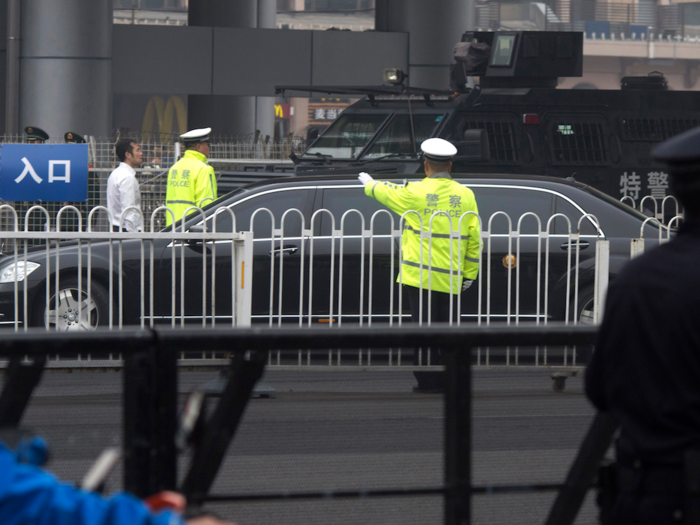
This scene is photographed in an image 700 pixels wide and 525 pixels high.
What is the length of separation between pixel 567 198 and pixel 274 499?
601 centimetres

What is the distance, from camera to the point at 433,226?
24.2ft

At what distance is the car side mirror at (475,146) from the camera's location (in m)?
11.4

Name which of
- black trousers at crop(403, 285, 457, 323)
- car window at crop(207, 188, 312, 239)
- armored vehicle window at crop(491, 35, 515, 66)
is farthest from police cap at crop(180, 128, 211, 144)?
armored vehicle window at crop(491, 35, 515, 66)

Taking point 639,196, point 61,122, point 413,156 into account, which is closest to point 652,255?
point 413,156

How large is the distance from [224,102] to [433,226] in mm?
22649

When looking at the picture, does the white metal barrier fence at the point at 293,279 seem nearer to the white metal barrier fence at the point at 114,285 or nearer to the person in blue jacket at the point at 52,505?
the white metal barrier fence at the point at 114,285

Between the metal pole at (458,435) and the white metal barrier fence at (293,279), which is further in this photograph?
the white metal barrier fence at (293,279)

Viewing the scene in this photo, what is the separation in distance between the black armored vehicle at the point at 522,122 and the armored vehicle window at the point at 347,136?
0.01m

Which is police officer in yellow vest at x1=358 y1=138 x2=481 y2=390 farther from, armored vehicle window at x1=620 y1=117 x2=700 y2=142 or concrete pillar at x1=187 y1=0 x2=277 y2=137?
concrete pillar at x1=187 y1=0 x2=277 y2=137

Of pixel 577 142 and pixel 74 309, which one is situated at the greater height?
pixel 577 142

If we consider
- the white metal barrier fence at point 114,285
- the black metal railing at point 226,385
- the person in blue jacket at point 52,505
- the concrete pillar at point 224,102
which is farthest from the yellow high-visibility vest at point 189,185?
the concrete pillar at point 224,102

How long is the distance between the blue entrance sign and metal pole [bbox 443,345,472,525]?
694cm

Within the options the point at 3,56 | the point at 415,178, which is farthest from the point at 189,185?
the point at 3,56

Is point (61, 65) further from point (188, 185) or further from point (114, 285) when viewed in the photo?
point (114, 285)
